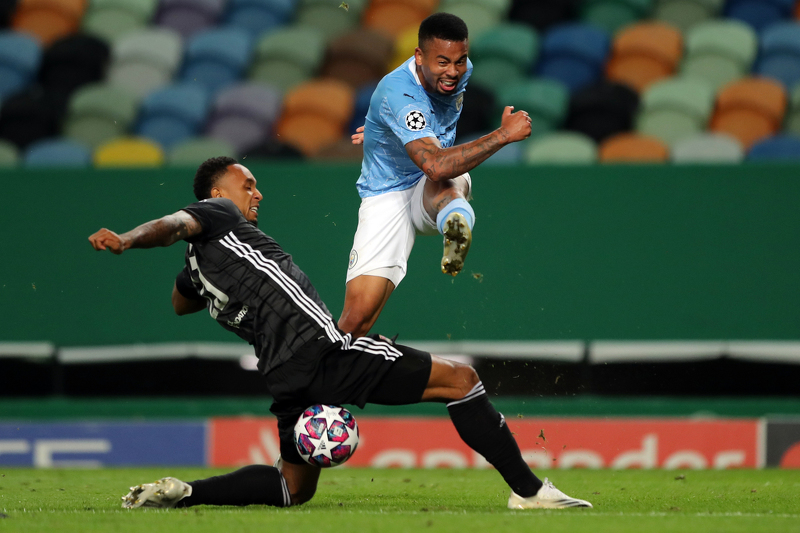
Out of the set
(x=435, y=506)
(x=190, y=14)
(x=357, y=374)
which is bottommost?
(x=435, y=506)

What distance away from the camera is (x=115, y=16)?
12070 mm

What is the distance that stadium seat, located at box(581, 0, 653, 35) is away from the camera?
37.5ft

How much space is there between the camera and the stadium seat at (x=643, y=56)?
10562 millimetres

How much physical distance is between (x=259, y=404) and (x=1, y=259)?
8.67 ft

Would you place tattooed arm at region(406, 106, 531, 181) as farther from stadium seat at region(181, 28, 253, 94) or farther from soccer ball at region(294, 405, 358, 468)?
stadium seat at region(181, 28, 253, 94)

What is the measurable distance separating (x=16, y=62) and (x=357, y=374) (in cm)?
832

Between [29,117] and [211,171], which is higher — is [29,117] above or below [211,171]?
above

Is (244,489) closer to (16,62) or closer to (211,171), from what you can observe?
(211,171)

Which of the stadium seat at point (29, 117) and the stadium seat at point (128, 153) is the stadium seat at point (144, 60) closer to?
the stadium seat at point (29, 117)

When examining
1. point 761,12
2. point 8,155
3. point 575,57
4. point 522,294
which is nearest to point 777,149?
point 575,57

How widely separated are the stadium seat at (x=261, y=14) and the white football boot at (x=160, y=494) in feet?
28.2

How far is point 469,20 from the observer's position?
37.6ft

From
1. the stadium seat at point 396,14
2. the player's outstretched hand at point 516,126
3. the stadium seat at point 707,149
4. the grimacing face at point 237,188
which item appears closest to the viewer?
the player's outstretched hand at point 516,126

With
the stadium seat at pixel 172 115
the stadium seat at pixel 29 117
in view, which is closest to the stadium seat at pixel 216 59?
the stadium seat at pixel 172 115
